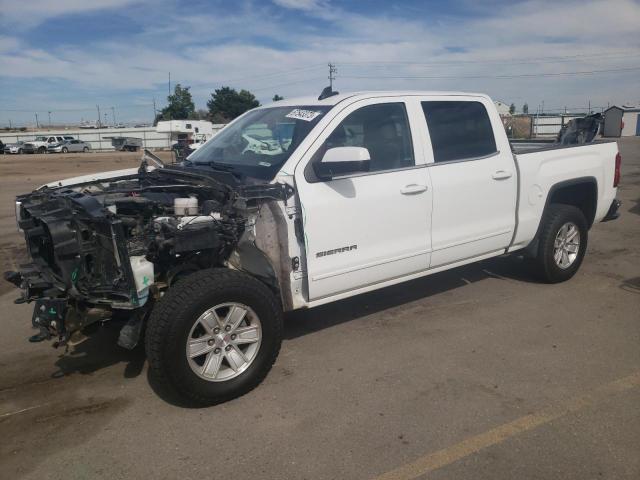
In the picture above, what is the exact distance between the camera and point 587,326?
4742 millimetres

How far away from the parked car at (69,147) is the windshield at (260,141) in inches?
1963

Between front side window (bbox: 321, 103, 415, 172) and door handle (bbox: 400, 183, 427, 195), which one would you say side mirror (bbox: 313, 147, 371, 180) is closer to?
front side window (bbox: 321, 103, 415, 172)

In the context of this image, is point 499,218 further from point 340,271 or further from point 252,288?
point 252,288

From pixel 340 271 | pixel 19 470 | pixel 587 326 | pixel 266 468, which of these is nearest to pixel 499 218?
pixel 587 326

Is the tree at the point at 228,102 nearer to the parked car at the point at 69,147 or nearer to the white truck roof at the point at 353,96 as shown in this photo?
the parked car at the point at 69,147

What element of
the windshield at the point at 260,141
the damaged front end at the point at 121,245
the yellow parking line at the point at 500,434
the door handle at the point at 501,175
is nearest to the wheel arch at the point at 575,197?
the door handle at the point at 501,175

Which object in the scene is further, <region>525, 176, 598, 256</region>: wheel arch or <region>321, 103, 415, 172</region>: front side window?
<region>525, 176, 598, 256</region>: wheel arch

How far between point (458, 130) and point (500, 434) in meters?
2.74

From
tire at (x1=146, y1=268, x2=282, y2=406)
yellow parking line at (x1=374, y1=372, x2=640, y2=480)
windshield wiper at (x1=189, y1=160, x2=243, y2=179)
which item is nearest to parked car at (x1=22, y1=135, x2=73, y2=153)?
windshield wiper at (x1=189, y1=160, x2=243, y2=179)

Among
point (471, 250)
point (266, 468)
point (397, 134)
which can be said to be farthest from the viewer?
point (471, 250)

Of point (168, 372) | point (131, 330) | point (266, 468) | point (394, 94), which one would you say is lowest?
point (266, 468)

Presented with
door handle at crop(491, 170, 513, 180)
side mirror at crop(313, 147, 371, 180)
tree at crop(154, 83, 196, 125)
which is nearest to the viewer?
side mirror at crop(313, 147, 371, 180)

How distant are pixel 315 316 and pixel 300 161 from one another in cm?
180

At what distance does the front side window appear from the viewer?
424cm
